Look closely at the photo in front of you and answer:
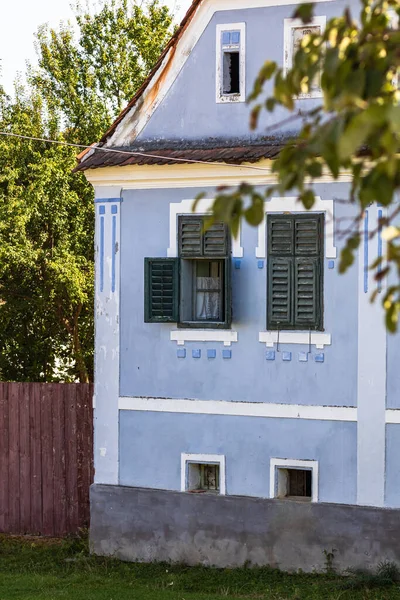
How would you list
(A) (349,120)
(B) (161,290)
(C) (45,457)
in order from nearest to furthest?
(A) (349,120) → (B) (161,290) → (C) (45,457)

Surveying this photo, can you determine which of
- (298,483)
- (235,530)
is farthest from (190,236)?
(235,530)

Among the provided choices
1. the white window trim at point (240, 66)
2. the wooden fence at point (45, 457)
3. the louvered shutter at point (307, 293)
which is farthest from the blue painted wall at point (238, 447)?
the white window trim at point (240, 66)

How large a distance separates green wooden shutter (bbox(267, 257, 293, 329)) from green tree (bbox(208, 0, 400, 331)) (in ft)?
27.3

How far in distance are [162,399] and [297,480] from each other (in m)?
1.80

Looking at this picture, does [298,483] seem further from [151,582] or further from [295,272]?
[295,272]

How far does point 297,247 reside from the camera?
12664 mm

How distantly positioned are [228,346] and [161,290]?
3.34ft

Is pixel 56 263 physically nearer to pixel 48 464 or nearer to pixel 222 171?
pixel 48 464

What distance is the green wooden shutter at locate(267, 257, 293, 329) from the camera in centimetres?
1269

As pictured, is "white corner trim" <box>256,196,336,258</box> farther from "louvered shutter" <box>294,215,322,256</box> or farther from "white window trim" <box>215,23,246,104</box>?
"white window trim" <box>215,23,246,104</box>

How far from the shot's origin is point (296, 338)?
1259cm

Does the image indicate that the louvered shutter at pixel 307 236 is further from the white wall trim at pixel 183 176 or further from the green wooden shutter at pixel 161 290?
the green wooden shutter at pixel 161 290

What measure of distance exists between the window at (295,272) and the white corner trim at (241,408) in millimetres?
887

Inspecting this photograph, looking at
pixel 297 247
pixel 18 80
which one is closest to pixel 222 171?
pixel 297 247
